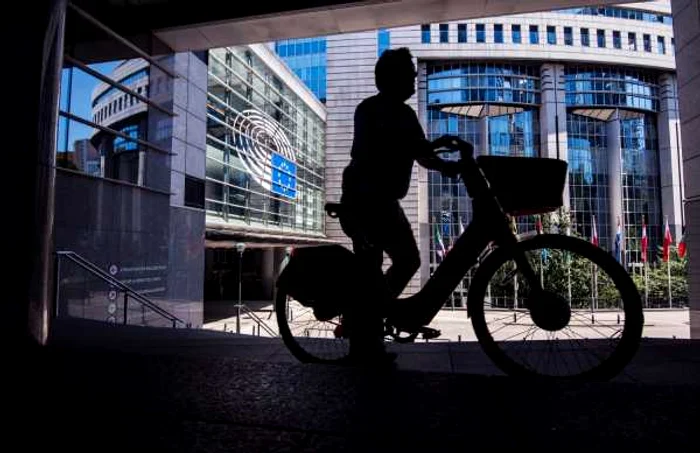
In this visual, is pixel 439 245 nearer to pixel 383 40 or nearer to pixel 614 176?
pixel 383 40

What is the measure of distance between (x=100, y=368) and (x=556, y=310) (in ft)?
8.02

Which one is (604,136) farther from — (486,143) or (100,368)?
(100,368)

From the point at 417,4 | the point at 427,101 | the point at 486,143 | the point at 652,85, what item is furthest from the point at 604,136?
the point at 417,4

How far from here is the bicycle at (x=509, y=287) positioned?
88.4 inches

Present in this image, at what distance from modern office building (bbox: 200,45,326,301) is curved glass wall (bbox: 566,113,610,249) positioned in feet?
90.9

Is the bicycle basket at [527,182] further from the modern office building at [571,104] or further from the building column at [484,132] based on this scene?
the building column at [484,132]

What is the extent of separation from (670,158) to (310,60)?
39786mm

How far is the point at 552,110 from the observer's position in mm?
47938

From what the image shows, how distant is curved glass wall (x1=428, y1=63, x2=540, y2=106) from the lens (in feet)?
156

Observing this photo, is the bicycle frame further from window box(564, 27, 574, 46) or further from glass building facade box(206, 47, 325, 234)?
window box(564, 27, 574, 46)

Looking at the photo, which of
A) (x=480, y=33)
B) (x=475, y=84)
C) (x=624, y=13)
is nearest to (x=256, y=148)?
(x=475, y=84)

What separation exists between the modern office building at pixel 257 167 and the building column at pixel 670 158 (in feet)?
123

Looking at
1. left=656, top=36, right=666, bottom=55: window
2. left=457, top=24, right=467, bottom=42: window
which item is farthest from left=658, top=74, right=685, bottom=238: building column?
left=457, top=24, right=467, bottom=42: window

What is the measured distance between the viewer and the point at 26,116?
2.92 metres
